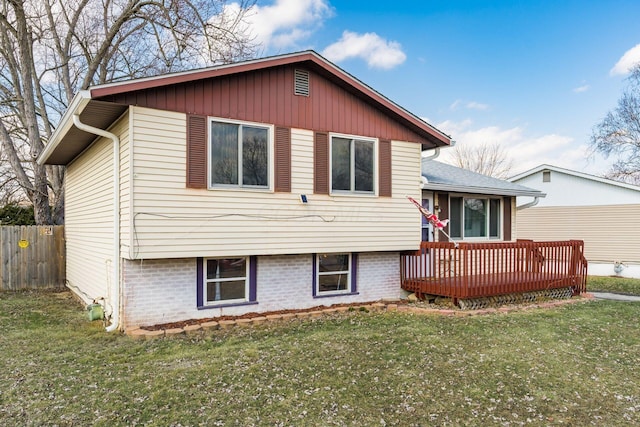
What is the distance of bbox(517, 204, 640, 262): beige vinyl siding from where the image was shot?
52.9 ft

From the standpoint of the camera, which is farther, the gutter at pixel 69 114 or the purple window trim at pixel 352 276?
the purple window trim at pixel 352 276

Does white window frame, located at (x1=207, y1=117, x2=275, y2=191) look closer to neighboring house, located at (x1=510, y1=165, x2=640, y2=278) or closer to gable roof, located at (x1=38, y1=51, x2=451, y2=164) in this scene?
gable roof, located at (x1=38, y1=51, x2=451, y2=164)

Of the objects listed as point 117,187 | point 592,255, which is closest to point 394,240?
point 117,187

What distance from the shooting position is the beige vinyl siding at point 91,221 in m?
7.69

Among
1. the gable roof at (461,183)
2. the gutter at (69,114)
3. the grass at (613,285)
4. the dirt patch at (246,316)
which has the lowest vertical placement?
the grass at (613,285)

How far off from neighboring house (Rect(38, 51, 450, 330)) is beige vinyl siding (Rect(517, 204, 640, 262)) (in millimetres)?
11104

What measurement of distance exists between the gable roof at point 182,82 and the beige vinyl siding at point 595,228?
1102 cm

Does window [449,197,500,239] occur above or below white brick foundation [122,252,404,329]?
above

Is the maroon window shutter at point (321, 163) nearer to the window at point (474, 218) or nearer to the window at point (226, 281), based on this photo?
the window at point (226, 281)

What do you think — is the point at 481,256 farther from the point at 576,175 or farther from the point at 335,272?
the point at 576,175

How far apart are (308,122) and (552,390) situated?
575 centimetres

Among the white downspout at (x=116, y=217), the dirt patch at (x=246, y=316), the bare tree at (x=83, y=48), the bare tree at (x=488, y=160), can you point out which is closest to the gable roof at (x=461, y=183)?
the dirt patch at (x=246, y=316)

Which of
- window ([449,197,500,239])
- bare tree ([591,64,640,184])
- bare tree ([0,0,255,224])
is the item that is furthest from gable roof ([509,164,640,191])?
bare tree ([0,0,255,224])

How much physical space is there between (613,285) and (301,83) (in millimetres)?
12281
